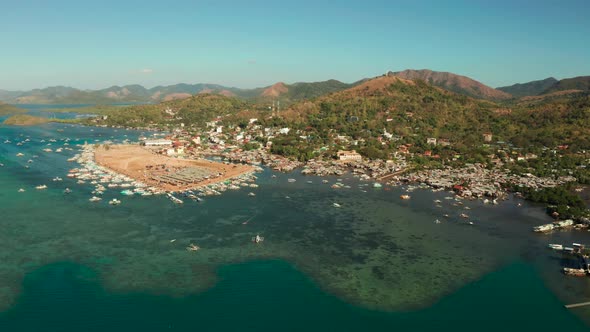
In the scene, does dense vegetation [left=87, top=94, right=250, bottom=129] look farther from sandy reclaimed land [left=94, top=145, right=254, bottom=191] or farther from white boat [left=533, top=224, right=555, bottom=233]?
white boat [left=533, top=224, right=555, bottom=233]

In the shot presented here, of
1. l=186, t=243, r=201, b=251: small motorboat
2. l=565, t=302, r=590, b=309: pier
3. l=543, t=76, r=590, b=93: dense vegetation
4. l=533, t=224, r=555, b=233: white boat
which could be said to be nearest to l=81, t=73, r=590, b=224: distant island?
l=533, t=224, r=555, b=233: white boat

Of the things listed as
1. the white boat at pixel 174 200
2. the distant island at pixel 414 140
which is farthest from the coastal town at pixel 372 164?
the white boat at pixel 174 200

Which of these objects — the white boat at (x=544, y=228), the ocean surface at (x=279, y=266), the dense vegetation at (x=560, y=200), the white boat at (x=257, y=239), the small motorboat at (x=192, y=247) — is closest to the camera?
the ocean surface at (x=279, y=266)

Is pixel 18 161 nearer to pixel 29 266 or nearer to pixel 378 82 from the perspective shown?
pixel 29 266

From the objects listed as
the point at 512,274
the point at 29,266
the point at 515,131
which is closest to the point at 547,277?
the point at 512,274

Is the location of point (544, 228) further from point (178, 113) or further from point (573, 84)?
point (573, 84)

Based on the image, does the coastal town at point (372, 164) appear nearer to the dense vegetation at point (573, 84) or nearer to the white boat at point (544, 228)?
the white boat at point (544, 228)

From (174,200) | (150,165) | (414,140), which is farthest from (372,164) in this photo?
(150,165)
